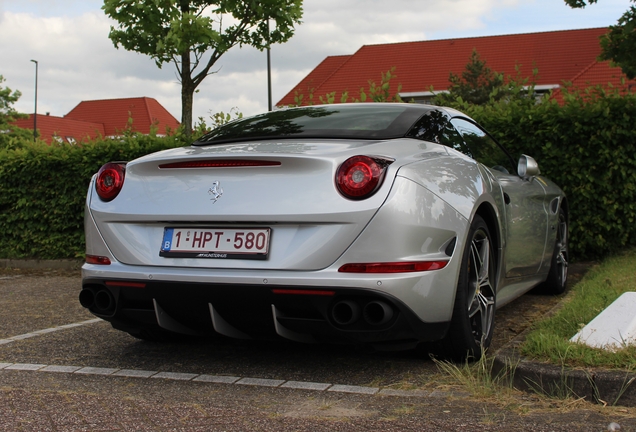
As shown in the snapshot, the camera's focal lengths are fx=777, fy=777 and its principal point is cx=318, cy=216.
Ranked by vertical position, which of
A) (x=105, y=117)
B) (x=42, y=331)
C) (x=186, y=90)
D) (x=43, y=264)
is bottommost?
(x=43, y=264)

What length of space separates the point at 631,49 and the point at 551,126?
589 centimetres

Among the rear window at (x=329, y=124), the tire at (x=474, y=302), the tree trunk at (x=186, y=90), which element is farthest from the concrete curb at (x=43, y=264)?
the tire at (x=474, y=302)

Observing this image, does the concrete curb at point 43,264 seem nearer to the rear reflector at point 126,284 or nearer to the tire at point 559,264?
the tire at point 559,264

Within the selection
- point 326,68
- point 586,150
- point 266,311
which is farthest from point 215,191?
point 326,68

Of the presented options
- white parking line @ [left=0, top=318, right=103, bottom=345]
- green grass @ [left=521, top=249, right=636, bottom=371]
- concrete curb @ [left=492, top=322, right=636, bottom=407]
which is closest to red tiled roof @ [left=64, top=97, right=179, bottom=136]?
white parking line @ [left=0, top=318, right=103, bottom=345]

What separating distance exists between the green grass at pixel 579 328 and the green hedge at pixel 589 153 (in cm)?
167

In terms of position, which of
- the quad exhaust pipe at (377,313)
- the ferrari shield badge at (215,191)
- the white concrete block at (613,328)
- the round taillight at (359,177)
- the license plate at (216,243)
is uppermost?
the round taillight at (359,177)

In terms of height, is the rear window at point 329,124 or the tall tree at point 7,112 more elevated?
the tall tree at point 7,112

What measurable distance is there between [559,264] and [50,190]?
657 cm

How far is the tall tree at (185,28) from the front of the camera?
13344 mm

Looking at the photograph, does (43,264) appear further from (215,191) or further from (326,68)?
(326,68)

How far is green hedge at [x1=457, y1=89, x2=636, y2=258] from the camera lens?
317 inches

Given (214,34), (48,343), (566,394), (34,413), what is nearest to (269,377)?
(34,413)

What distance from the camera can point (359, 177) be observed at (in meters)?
3.48
